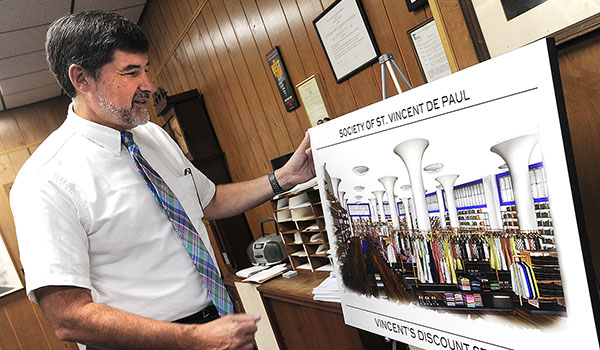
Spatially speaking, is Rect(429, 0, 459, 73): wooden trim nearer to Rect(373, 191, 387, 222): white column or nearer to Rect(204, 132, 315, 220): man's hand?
Rect(373, 191, 387, 222): white column

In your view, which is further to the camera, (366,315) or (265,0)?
(265,0)

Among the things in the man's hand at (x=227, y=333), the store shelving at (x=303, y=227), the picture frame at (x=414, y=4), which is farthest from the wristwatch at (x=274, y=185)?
the picture frame at (x=414, y=4)

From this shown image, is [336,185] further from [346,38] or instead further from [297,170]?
[346,38]

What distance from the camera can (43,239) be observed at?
3.66 ft

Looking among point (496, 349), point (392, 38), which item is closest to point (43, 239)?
point (496, 349)

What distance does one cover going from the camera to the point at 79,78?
4.17ft

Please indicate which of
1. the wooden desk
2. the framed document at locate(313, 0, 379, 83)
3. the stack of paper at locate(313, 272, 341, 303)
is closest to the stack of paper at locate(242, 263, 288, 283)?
the wooden desk

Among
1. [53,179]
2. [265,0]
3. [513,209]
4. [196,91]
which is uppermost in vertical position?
[265,0]

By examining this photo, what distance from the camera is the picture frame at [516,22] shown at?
937mm

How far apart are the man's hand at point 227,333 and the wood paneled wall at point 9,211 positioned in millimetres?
4883

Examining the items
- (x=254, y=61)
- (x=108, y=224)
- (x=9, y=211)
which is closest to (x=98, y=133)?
(x=108, y=224)

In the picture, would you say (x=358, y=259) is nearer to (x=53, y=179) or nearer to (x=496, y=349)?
(x=496, y=349)

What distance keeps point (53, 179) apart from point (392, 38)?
3.79 ft

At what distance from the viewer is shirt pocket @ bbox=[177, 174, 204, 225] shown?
147 centimetres
